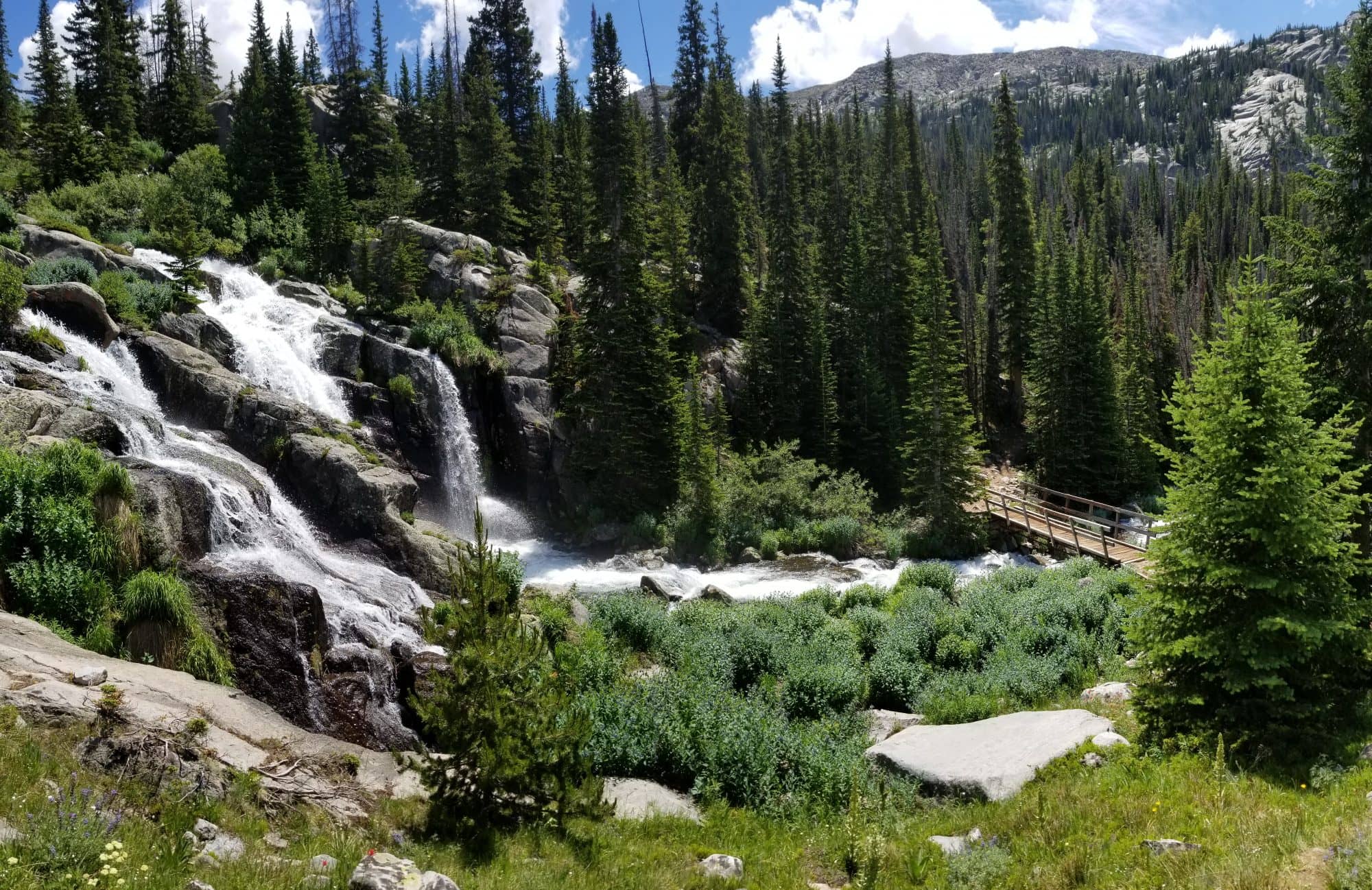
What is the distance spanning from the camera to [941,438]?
3341 centimetres

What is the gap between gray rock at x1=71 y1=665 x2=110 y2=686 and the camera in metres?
8.76

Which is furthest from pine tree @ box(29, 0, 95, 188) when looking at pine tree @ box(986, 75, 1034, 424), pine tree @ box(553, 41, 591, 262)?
pine tree @ box(986, 75, 1034, 424)

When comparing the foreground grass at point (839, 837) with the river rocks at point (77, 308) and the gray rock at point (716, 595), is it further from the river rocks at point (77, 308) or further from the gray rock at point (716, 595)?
the river rocks at point (77, 308)

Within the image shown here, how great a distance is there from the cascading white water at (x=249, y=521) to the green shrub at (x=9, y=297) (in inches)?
33.7

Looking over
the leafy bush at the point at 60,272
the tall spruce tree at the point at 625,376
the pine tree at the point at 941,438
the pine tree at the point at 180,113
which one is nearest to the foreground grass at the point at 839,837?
the leafy bush at the point at 60,272

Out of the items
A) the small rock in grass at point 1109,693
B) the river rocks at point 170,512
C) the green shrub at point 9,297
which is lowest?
the small rock in grass at point 1109,693

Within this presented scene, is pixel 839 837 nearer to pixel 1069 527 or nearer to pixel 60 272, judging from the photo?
pixel 1069 527

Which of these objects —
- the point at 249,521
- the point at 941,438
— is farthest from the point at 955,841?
the point at 941,438

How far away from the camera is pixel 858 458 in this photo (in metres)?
43.0

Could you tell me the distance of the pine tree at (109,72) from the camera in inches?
1695

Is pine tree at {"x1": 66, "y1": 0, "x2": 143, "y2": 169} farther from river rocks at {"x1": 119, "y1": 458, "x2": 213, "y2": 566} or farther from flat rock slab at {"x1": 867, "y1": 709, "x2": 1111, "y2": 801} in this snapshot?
flat rock slab at {"x1": 867, "y1": 709, "x2": 1111, "y2": 801}

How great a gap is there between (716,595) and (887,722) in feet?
34.5

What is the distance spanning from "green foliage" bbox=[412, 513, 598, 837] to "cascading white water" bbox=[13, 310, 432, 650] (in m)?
6.25

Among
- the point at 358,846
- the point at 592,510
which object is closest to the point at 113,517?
the point at 358,846
